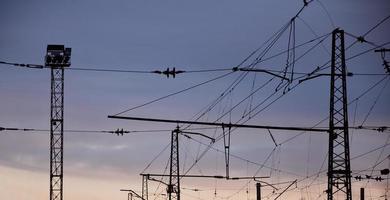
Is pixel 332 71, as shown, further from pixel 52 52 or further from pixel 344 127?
pixel 52 52

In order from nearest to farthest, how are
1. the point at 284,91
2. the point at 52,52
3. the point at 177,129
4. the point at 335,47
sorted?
the point at 284,91, the point at 335,47, the point at 177,129, the point at 52,52

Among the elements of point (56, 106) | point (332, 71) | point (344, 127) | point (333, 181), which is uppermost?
point (56, 106)

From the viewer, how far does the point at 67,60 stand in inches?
2884

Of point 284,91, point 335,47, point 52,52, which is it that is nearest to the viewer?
point 284,91

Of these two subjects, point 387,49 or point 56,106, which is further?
point 56,106

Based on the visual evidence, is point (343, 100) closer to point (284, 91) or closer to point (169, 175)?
point (284, 91)

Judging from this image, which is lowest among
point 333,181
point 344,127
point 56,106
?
point 333,181

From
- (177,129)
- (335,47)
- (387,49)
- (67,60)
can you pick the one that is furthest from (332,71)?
(67,60)

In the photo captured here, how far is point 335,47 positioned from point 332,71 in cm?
149

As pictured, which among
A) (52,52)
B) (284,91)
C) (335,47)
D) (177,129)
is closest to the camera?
(284,91)

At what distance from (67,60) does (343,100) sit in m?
36.4

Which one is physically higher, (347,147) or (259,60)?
(259,60)

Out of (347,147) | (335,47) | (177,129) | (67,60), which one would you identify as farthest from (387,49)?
(67,60)

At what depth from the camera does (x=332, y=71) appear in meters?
42.2
